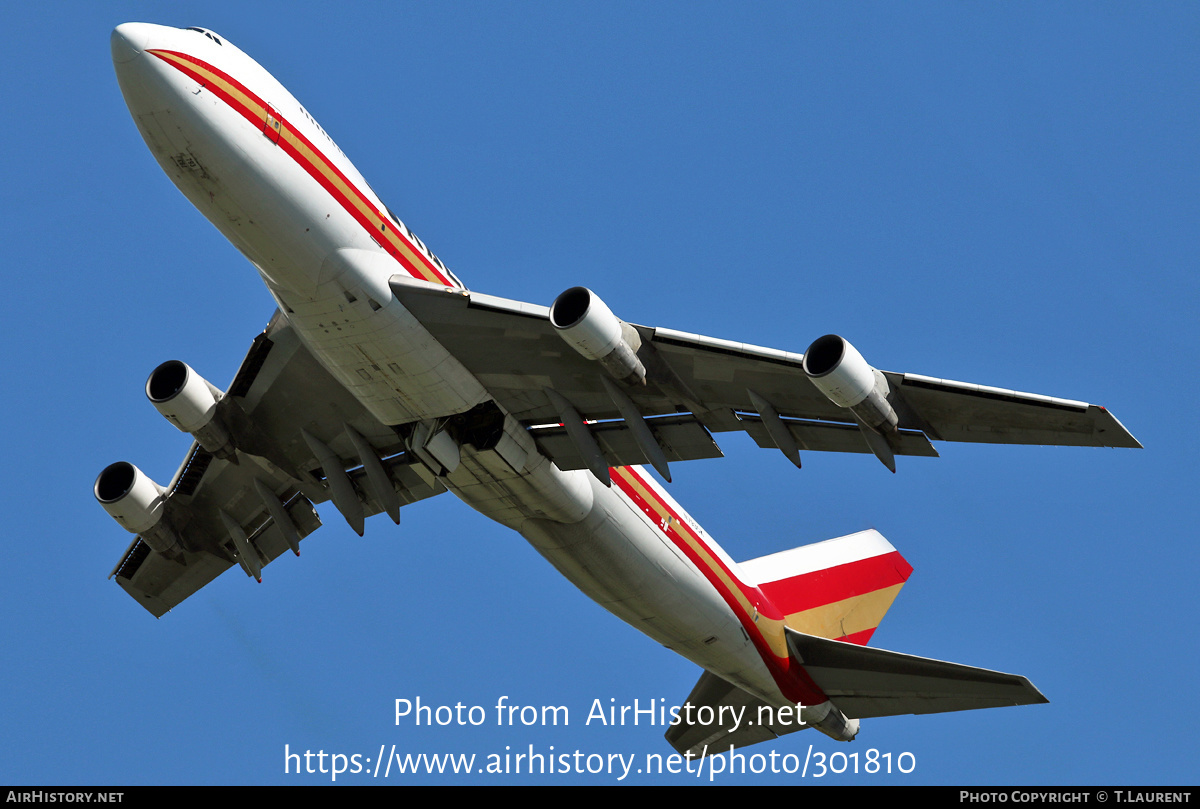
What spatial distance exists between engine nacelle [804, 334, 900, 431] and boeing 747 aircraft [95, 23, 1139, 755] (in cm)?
4

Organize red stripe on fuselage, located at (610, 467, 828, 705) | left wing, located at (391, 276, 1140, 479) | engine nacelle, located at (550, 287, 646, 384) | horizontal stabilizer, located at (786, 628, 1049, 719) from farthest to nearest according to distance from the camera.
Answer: horizontal stabilizer, located at (786, 628, 1049, 719) → red stripe on fuselage, located at (610, 467, 828, 705) → engine nacelle, located at (550, 287, 646, 384) → left wing, located at (391, 276, 1140, 479)

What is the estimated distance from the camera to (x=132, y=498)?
3073 cm

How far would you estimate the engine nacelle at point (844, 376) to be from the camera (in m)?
22.5

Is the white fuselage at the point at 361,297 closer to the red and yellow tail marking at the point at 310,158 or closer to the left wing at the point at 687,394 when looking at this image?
the red and yellow tail marking at the point at 310,158

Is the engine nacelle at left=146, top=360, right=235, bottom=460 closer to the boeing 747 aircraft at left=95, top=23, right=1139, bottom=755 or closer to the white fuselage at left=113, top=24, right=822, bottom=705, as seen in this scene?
the boeing 747 aircraft at left=95, top=23, right=1139, bottom=755

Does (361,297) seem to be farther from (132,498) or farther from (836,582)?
(836,582)

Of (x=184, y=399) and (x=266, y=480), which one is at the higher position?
(x=266, y=480)

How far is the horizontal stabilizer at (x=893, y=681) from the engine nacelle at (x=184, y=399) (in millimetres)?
15308

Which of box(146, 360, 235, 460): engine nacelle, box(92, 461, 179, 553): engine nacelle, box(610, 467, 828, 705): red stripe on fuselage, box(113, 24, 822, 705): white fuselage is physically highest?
box(610, 467, 828, 705): red stripe on fuselage

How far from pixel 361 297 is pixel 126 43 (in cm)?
582

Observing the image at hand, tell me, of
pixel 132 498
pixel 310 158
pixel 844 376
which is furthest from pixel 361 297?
pixel 132 498

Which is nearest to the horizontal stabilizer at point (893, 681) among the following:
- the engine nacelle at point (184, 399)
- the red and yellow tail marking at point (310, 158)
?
the red and yellow tail marking at point (310, 158)

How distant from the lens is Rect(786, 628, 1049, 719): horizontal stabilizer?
30156 millimetres

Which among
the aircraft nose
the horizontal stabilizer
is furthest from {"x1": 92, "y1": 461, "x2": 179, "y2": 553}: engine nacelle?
the horizontal stabilizer
